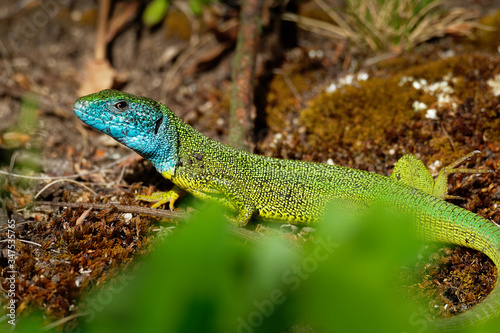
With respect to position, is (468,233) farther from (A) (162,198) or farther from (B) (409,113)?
(A) (162,198)

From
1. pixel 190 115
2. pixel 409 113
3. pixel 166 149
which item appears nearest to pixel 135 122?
pixel 166 149

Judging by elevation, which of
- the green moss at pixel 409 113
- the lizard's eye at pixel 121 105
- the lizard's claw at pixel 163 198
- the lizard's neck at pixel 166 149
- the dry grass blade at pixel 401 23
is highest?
the dry grass blade at pixel 401 23

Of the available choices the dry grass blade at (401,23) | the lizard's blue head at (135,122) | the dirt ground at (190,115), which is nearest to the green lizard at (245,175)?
the lizard's blue head at (135,122)

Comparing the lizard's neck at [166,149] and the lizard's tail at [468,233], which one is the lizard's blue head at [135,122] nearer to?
the lizard's neck at [166,149]

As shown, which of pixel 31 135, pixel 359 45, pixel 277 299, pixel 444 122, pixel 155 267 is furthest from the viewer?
pixel 359 45

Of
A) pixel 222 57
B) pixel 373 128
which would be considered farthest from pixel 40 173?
pixel 373 128

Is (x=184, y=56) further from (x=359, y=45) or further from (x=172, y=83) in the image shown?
(x=359, y=45)

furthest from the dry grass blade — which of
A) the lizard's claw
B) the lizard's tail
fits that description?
the lizard's claw

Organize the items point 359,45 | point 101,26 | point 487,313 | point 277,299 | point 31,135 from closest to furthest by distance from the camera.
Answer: point 277,299 < point 487,313 < point 31,135 < point 359,45 < point 101,26
